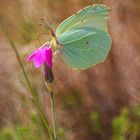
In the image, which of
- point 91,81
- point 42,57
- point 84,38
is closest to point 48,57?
point 42,57

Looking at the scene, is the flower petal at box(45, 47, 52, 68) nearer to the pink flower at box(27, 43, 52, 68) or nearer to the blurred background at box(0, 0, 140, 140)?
the pink flower at box(27, 43, 52, 68)

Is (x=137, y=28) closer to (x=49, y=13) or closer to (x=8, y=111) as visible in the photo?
(x=49, y=13)

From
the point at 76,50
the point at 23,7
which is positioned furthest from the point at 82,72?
the point at 76,50

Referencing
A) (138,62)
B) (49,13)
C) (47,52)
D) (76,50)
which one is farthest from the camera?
(138,62)

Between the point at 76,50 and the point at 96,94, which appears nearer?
the point at 76,50

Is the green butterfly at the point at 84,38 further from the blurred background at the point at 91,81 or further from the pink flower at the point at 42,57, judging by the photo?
the blurred background at the point at 91,81

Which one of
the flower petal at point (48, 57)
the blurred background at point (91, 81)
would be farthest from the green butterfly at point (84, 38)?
the blurred background at point (91, 81)

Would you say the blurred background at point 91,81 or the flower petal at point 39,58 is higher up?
the flower petal at point 39,58

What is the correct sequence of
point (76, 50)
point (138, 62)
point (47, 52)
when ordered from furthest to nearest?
point (138, 62) < point (76, 50) < point (47, 52)
